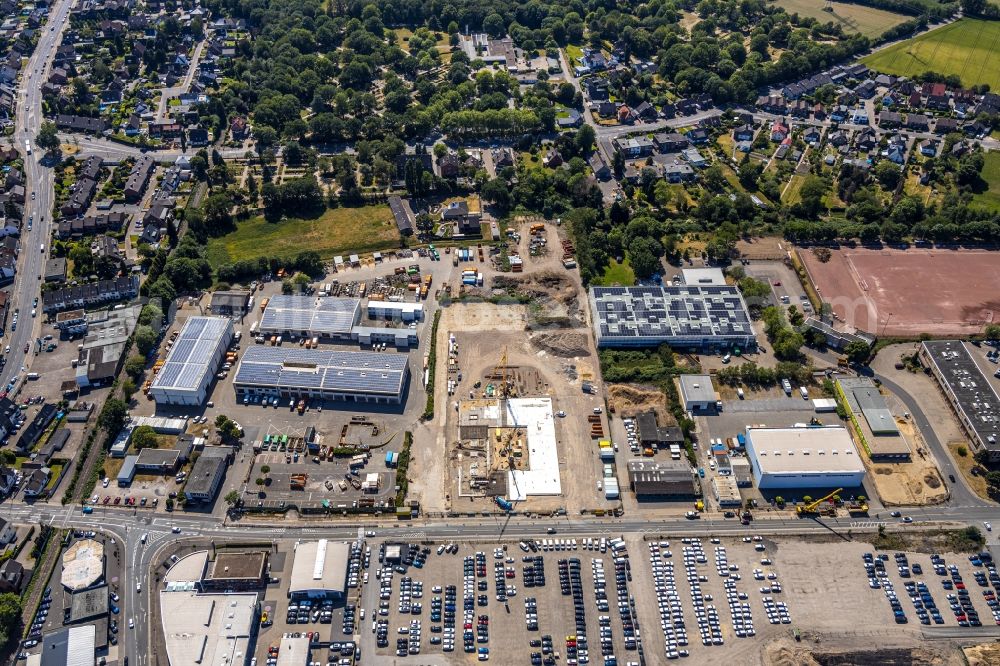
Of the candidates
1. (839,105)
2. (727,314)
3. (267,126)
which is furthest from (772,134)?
(267,126)

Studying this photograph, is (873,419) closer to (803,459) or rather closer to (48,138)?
(803,459)

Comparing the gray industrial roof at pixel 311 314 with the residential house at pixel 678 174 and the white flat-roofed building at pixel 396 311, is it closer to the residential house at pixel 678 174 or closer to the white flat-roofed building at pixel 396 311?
the white flat-roofed building at pixel 396 311

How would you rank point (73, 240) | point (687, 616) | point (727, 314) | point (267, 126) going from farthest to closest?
point (267, 126) < point (73, 240) < point (727, 314) < point (687, 616)

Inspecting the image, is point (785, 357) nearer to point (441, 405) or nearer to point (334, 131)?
point (441, 405)

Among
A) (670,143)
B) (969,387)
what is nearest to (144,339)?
(670,143)

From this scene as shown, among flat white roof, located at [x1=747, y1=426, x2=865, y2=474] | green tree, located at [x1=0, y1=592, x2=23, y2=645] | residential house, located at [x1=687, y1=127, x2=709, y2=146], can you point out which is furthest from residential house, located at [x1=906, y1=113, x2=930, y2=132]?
green tree, located at [x1=0, y1=592, x2=23, y2=645]

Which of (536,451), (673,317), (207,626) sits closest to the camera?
(207,626)
